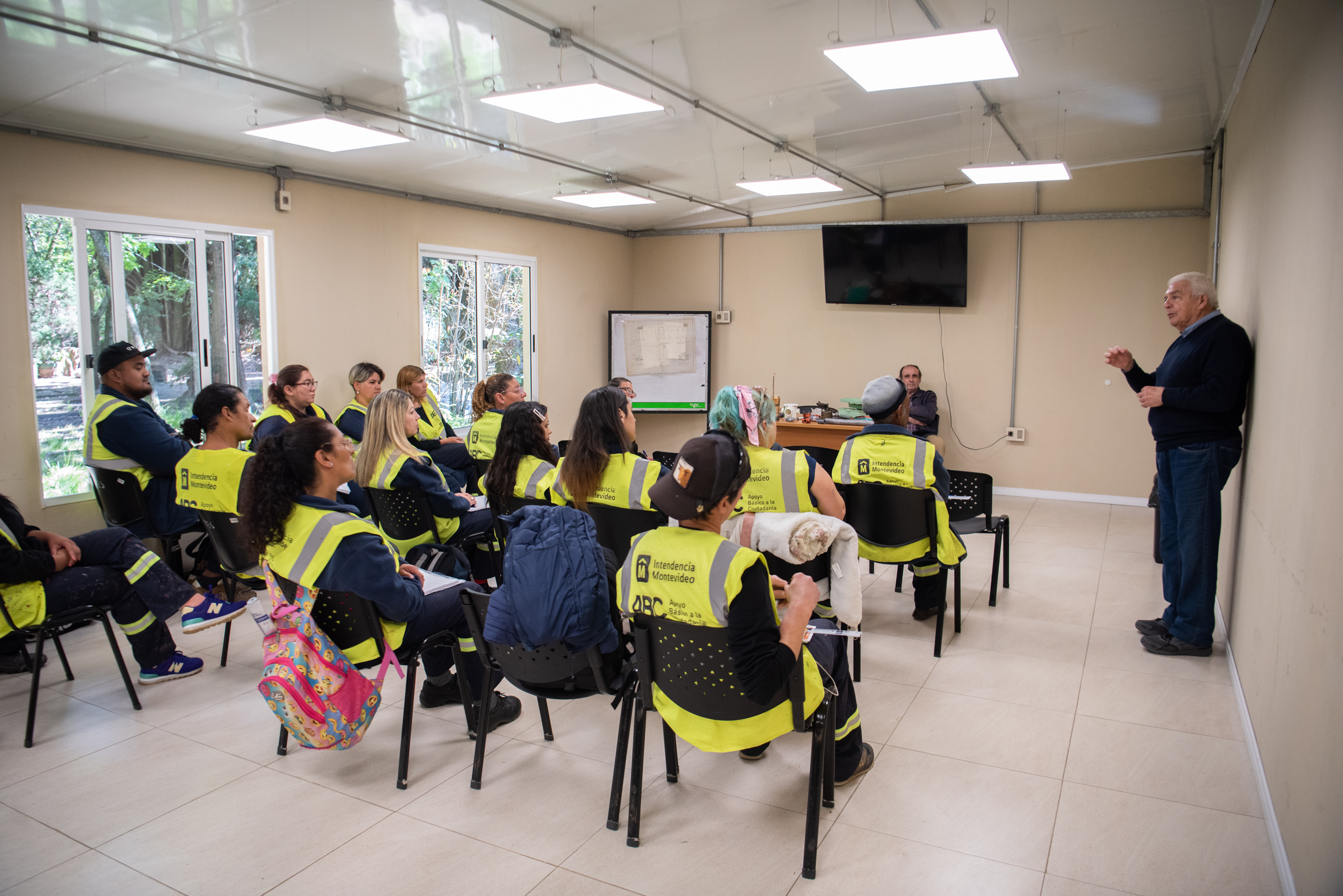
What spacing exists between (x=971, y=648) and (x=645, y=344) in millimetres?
6031

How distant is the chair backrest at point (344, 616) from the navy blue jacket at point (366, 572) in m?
0.04

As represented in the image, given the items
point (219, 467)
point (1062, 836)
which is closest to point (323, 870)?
point (219, 467)

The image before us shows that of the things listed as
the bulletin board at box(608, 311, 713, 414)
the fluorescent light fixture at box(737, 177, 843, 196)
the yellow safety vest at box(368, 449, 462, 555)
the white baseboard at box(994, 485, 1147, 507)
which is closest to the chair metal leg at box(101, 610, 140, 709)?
the yellow safety vest at box(368, 449, 462, 555)

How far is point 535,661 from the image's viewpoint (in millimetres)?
2391

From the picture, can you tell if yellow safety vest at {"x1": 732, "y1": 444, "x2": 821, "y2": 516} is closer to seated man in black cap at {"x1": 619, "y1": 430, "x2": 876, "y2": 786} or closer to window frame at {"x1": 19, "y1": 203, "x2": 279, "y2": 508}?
seated man in black cap at {"x1": 619, "y1": 430, "x2": 876, "y2": 786}

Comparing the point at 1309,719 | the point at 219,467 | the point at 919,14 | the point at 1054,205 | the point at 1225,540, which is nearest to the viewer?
the point at 1309,719

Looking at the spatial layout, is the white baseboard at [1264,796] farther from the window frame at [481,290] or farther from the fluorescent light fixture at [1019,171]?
the window frame at [481,290]

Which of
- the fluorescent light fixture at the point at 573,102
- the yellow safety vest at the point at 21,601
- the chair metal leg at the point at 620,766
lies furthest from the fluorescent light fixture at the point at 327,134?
the chair metal leg at the point at 620,766

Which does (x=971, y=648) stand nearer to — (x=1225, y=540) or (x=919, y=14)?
(x=1225, y=540)

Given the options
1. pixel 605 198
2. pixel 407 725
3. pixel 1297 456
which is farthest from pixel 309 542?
pixel 605 198

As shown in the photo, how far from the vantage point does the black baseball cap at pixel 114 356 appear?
4.11 metres

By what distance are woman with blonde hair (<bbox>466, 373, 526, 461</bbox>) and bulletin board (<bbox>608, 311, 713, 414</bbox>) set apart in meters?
4.02

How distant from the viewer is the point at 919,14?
376cm

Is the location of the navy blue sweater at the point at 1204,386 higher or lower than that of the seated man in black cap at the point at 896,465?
higher
